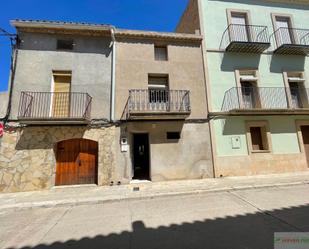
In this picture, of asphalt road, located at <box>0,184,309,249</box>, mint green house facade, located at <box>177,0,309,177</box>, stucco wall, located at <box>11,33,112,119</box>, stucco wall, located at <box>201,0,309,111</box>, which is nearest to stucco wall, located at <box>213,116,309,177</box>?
mint green house facade, located at <box>177,0,309,177</box>

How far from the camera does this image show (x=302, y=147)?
34.6ft

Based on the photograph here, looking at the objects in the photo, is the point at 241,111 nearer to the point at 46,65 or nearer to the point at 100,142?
the point at 100,142

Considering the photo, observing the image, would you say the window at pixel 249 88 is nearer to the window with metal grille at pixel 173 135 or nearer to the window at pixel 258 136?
the window at pixel 258 136

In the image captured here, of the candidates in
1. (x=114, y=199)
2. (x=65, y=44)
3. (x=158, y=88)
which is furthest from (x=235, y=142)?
(x=65, y=44)

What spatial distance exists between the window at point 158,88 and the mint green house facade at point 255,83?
238 centimetres

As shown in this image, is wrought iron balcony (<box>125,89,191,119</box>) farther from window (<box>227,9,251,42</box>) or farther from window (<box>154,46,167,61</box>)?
window (<box>227,9,251,42</box>)

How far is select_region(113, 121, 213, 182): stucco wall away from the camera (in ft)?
30.2

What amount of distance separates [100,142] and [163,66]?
527cm

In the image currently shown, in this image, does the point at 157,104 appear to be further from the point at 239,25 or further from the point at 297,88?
the point at 297,88

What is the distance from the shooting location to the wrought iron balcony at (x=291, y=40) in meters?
11.0

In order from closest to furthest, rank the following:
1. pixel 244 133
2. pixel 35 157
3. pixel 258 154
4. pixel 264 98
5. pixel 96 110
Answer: pixel 35 157, pixel 96 110, pixel 258 154, pixel 244 133, pixel 264 98

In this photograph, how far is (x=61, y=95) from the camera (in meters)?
9.27

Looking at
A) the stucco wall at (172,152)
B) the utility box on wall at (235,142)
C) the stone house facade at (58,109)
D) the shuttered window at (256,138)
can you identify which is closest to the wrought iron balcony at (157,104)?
the stucco wall at (172,152)

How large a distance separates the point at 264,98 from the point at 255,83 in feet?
3.50
